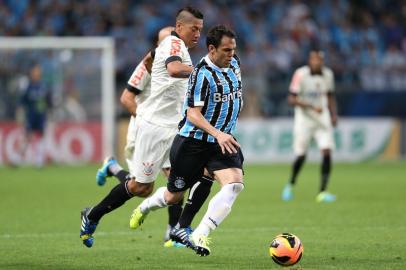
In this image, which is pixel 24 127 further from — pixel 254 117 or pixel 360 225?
pixel 360 225

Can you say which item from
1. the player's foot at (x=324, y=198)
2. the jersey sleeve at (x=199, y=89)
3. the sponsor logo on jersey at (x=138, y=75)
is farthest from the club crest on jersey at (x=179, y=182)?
the player's foot at (x=324, y=198)

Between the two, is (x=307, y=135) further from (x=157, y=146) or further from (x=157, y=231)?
(x=157, y=146)

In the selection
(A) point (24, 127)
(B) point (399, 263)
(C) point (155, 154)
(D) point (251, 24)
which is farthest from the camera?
(D) point (251, 24)

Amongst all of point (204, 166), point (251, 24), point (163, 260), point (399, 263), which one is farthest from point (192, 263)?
point (251, 24)

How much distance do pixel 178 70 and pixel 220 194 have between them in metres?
1.29

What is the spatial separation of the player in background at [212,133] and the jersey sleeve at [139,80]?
1.68 meters

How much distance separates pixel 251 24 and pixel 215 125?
61.6 ft

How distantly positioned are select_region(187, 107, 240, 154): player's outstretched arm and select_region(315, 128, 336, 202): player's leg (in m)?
7.19

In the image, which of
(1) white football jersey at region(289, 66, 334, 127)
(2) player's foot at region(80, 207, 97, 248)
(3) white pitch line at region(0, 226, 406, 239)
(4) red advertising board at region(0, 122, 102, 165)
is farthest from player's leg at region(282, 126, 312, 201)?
(4) red advertising board at region(0, 122, 102, 165)

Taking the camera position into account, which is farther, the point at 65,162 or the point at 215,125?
the point at 65,162

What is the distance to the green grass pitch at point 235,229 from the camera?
8852 mm

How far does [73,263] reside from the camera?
8.77 meters

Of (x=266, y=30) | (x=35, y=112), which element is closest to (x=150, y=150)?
(x=35, y=112)

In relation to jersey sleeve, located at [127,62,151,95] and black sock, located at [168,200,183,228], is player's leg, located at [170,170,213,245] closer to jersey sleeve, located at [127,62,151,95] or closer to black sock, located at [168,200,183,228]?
black sock, located at [168,200,183,228]
